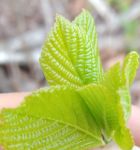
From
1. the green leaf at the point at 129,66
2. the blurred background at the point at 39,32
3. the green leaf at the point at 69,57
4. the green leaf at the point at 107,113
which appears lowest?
the green leaf at the point at 107,113

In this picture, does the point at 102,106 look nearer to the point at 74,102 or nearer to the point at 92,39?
the point at 74,102

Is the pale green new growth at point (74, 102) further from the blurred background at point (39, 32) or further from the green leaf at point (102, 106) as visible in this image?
the blurred background at point (39, 32)

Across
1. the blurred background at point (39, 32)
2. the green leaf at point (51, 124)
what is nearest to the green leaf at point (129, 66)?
the green leaf at point (51, 124)

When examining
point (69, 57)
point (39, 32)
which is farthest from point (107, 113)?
point (39, 32)

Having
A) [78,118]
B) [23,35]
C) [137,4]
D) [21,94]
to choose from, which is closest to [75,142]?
[78,118]

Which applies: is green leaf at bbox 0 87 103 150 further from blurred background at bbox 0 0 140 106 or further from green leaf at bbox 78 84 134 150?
blurred background at bbox 0 0 140 106

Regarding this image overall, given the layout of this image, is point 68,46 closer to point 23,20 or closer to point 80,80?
point 80,80
